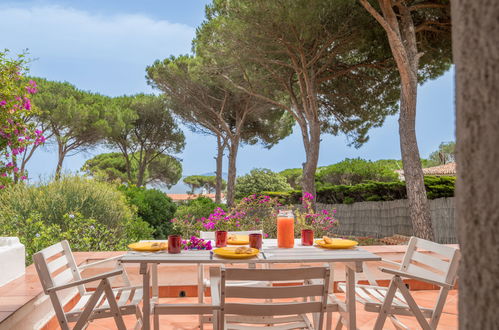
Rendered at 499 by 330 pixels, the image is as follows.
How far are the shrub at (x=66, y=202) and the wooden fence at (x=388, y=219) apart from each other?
6207mm

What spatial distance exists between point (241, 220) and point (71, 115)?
11.8 meters

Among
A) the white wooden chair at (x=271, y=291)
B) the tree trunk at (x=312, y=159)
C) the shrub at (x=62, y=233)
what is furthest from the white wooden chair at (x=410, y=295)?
the tree trunk at (x=312, y=159)

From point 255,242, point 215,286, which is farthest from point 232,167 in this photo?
point 215,286

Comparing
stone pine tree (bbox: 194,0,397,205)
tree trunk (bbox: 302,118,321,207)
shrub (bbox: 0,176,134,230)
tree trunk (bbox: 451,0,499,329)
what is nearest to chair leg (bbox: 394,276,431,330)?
tree trunk (bbox: 451,0,499,329)

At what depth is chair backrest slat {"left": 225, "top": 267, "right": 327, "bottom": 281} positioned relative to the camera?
1.68 meters

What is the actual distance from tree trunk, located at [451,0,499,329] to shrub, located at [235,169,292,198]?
52.5 ft

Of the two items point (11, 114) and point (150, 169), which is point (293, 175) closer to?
point (150, 169)

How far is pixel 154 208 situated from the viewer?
8016mm

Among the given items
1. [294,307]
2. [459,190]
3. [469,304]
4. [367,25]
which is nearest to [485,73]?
[459,190]

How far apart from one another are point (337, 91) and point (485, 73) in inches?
408

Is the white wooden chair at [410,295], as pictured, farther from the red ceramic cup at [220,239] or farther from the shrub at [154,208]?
the shrub at [154,208]

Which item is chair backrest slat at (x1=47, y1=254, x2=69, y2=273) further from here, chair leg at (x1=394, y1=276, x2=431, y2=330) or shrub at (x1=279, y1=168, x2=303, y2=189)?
shrub at (x1=279, y1=168, x2=303, y2=189)

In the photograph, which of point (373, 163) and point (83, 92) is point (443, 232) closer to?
point (373, 163)

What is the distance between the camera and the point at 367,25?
8.20m
